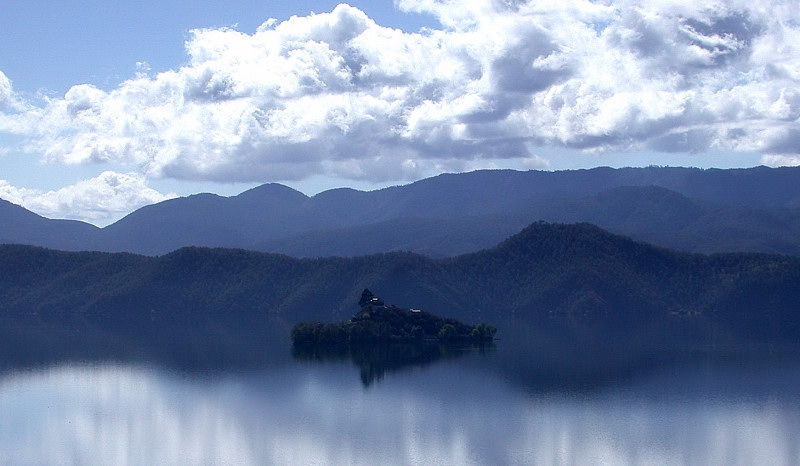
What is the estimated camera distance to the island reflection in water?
159ft

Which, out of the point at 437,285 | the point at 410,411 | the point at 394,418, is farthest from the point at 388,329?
the point at 437,285

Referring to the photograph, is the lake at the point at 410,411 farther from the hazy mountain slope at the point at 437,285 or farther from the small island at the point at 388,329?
the hazy mountain slope at the point at 437,285

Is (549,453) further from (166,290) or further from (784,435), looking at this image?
(166,290)

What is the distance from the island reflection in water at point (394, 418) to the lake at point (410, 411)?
136mm

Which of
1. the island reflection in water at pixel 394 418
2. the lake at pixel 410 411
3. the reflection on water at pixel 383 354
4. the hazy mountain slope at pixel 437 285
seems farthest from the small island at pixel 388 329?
the hazy mountain slope at pixel 437 285

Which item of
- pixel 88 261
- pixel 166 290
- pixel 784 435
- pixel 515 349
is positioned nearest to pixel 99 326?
pixel 166 290

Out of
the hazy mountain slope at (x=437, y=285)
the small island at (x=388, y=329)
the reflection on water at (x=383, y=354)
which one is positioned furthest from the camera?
the hazy mountain slope at (x=437, y=285)

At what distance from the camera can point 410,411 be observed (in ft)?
196

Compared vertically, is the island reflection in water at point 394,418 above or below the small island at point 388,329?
below

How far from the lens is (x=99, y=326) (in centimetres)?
13212

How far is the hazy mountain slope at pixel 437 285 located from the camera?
146250 mm

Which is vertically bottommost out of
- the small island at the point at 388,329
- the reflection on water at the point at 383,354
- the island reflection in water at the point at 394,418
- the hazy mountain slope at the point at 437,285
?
the island reflection in water at the point at 394,418

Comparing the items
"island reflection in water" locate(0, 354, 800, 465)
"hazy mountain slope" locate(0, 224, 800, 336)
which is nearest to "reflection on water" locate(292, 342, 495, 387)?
"island reflection in water" locate(0, 354, 800, 465)

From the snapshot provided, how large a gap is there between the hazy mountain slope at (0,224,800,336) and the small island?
32.7 metres
